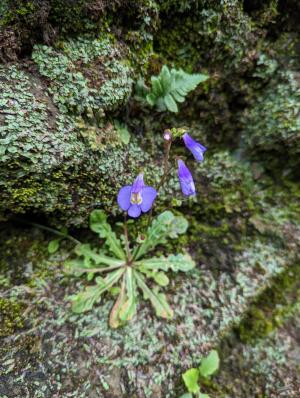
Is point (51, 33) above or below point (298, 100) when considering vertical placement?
above

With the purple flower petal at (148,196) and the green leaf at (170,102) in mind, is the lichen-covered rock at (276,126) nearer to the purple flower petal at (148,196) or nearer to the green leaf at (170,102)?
the green leaf at (170,102)

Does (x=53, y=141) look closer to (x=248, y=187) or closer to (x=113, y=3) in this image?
(x=113, y=3)

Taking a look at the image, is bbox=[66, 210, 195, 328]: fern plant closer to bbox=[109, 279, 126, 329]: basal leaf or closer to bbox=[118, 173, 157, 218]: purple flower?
bbox=[109, 279, 126, 329]: basal leaf

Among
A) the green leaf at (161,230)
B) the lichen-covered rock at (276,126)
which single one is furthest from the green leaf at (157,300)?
the lichen-covered rock at (276,126)

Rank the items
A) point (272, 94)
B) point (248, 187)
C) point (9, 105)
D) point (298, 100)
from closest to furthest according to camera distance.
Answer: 1. point (9, 105)
2. point (298, 100)
3. point (272, 94)
4. point (248, 187)

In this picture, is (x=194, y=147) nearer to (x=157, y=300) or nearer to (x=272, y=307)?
(x=157, y=300)

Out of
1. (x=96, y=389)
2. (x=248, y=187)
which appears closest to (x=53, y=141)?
(x=96, y=389)
